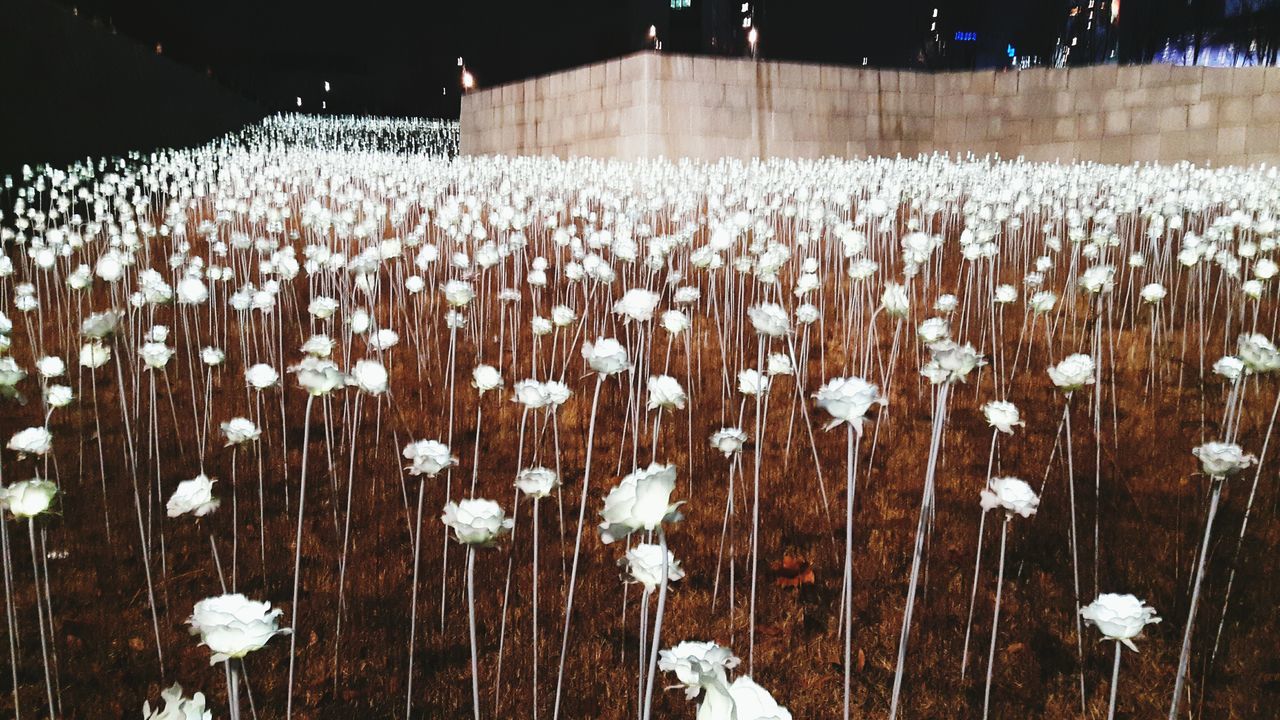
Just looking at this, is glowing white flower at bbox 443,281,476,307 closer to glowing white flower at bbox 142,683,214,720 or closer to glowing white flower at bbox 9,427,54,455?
glowing white flower at bbox 9,427,54,455

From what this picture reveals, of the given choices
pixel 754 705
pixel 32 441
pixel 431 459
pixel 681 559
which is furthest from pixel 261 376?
pixel 754 705

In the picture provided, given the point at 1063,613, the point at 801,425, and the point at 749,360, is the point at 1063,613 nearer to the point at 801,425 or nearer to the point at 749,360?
the point at 801,425

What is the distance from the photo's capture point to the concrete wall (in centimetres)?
1600

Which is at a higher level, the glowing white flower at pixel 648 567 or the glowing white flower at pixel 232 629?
the glowing white flower at pixel 232 629

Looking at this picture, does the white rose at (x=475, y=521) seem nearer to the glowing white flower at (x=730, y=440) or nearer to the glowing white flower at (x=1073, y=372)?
the glowing white flower at (x=730, y=440)

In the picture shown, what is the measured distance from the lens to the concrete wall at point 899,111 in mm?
16000

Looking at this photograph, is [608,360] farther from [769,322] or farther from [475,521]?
[475,521]

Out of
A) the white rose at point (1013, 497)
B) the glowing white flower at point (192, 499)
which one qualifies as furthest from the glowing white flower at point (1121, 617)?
the glowing white flower at point (192, 499)

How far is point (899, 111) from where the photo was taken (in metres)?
18.6

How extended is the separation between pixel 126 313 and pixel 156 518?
2708 mm

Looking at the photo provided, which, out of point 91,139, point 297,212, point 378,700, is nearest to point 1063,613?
point 378,700

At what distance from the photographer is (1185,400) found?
4250 millimetres

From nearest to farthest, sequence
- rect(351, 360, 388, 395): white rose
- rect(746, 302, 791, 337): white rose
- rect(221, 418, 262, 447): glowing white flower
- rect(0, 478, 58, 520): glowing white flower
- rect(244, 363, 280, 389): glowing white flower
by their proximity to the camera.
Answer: rect(0, 478, 58, 520): glowing white flower, rect(746, 302, 791, 337): white rose, rect(221, 418, 262, 447): glowing white flower, rect(351, 360, 388, 395): white rose, rect(244, 363, 280, 389): glowing white flower

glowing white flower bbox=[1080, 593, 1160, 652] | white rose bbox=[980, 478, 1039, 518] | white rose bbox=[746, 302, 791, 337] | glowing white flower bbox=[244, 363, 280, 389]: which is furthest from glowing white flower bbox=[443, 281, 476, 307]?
glowing white flower bbox=[1080, 593, 1160, 652]
